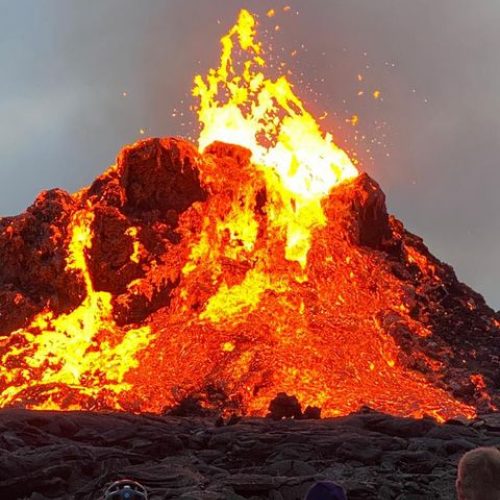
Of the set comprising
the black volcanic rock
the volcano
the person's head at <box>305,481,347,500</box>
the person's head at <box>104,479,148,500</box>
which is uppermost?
the volcano

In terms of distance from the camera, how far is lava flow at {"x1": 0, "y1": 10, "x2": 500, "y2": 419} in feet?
113

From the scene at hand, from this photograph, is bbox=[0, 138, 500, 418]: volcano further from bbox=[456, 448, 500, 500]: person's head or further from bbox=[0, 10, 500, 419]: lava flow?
bbox=[456, 448, 500, 500]: person's head

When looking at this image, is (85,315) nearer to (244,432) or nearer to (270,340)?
(270,340)

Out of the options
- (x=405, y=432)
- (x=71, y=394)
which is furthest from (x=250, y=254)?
(x=405, y=432)

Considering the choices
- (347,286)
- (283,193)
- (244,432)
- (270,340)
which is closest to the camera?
(244,432)

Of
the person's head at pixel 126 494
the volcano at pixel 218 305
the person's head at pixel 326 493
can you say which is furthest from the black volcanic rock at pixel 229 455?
the person's head at pixel 326 493

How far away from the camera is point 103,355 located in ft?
128

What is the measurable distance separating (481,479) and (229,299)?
3723 centimetres

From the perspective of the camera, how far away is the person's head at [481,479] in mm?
4262

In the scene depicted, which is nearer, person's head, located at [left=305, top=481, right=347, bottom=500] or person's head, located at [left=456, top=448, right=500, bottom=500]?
person's head, located at [left=456, top=448, right=500, bottom=500]

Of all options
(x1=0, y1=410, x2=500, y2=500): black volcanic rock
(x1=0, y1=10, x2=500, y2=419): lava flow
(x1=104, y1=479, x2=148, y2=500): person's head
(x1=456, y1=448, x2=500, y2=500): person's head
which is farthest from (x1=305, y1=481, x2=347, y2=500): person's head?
(x1=0, y1=10, x2=500, y2=419): lava flow

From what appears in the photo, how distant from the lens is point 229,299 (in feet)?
136

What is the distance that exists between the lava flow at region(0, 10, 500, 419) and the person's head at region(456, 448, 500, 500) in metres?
27.4

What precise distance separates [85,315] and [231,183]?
15.6 metres
